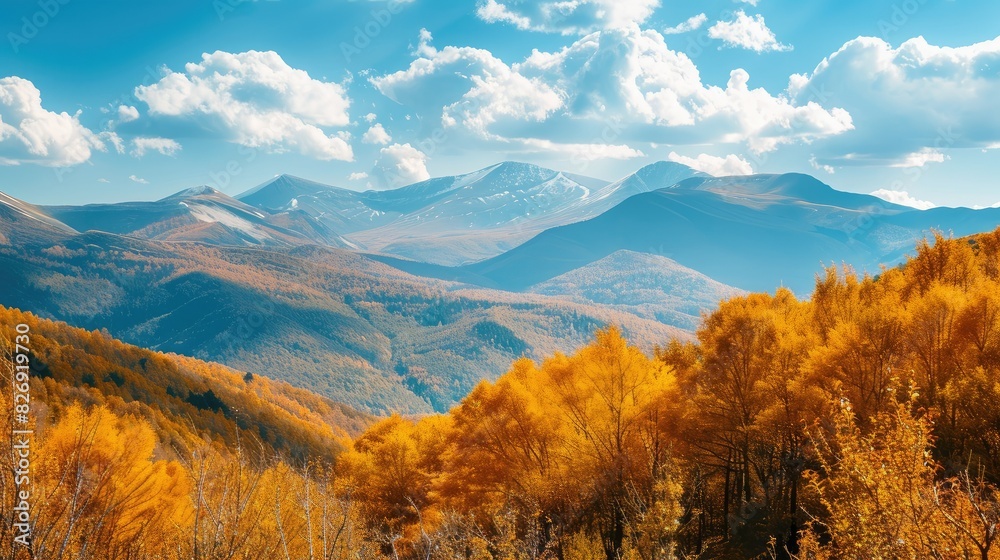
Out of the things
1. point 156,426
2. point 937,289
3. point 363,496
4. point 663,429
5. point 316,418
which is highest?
point 937,289

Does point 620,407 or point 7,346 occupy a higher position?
point 7,346

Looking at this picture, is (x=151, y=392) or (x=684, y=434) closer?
(x=684, y=434)

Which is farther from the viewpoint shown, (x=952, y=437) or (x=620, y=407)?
(x=620, y=407)

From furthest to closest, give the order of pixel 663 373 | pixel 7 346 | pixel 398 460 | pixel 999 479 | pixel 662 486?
pixel 398 460, pixel 663 373, pixel 999 479, pixel 662 486, pixel 7 346

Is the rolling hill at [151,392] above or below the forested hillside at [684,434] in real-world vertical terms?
below

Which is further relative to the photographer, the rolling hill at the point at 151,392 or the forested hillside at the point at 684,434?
the rolling hill at the point at 151,392

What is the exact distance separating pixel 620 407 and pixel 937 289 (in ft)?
56.4

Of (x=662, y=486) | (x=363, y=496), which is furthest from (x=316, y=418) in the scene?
(x=662, y=486)

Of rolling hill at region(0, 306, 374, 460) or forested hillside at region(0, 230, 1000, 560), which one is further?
rolling hill at region(0, 306, 374, 460)

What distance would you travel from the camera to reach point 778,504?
28.7 meters

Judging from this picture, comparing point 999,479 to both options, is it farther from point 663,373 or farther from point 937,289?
point 663,373

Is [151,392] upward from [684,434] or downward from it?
downward

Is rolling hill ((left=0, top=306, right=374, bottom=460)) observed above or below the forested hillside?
below

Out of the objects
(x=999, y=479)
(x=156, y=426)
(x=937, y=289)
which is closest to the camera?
(x=999, y=479)
